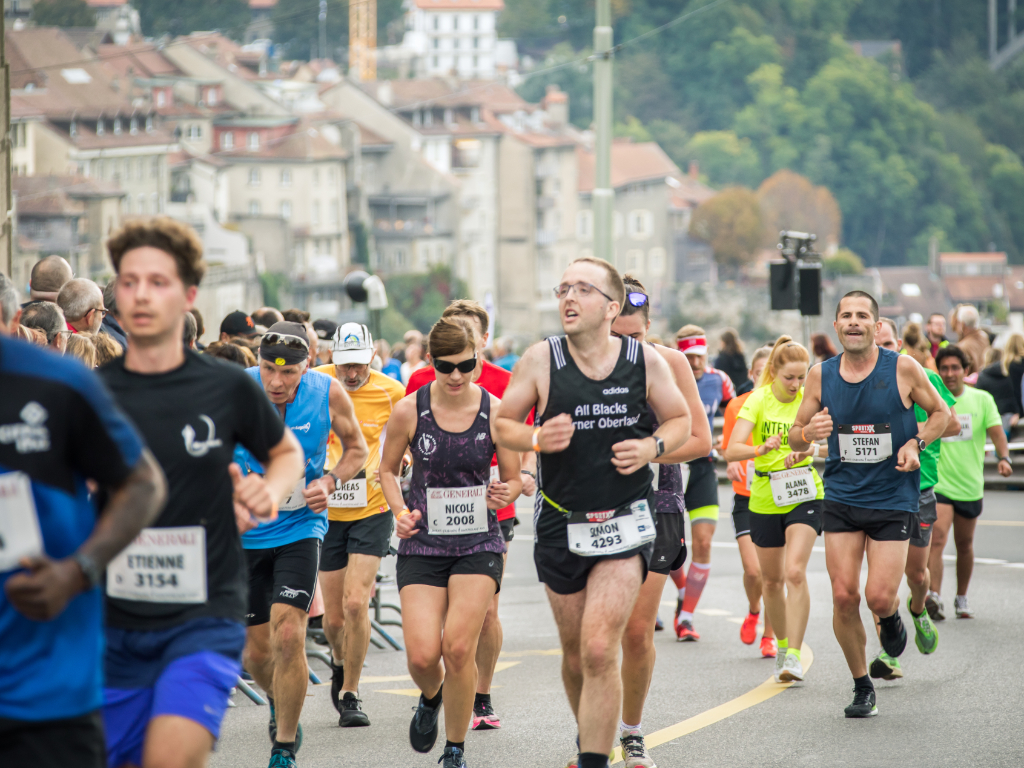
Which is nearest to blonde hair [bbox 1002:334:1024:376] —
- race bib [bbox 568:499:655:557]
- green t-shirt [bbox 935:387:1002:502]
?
green t-shirt [bbox 935:387:1002:502]

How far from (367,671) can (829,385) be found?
3.45m

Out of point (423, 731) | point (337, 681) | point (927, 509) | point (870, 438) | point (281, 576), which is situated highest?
point (870, 438)

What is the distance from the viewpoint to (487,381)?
26.2ft

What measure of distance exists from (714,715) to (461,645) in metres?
1.89

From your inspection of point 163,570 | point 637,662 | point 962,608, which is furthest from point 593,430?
point 962,608

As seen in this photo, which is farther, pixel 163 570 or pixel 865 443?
pixel 865 443

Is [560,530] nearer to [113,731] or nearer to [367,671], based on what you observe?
[113,731]

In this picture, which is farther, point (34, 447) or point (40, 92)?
point (40, 92)

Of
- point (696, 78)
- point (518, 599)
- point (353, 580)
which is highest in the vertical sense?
point (696, 78)

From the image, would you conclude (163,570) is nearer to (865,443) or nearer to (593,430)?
(593,430)

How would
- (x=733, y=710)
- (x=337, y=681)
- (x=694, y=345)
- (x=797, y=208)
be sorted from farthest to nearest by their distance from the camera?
1. (x=797, y=208)
2. (x=694, y=345)
3. (x=337, y=681)
4. (x=733, y=710)

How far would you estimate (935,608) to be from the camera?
10.7 meters

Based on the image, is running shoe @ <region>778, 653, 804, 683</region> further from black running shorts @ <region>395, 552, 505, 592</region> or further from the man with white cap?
black running shorts @ <region>395, 552, 505, 592</region>

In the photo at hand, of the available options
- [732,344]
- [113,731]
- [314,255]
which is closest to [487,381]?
[113,731]
